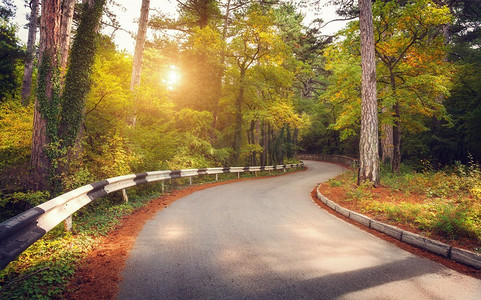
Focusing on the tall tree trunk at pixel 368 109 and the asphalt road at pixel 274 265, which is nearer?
the asphalt road at pixel 274 265

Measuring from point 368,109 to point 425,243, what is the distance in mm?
6316

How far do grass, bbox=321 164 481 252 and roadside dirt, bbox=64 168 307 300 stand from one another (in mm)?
5670

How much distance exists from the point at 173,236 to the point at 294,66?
22.8 m

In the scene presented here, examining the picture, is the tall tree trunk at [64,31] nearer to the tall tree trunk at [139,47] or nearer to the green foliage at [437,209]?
the tall tree trunk at [139,47]

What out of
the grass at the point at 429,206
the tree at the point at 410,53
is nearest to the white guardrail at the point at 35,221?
the grass at the point at 429,206

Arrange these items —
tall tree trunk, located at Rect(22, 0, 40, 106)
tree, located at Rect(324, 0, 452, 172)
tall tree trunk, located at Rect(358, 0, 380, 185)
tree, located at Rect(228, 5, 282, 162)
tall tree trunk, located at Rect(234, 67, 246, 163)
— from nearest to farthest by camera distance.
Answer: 1. tall tree trunk, located at Rect(358, 0, 380, 185)
2. tree, located at Rect(324, 0, 452, 172)
3. tall tree trunk, located at Rect(22, 0, 40, 106)
4. tree, located at Rect(228, 5, 282, 162)
5. tall tree trunk, located at Rect(234, 67, 246, 163)

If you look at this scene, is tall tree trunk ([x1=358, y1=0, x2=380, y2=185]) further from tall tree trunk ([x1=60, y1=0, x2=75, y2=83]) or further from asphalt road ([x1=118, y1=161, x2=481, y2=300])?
tall tree trunk ([x1=60, y1=0, x2=75, y2=83])

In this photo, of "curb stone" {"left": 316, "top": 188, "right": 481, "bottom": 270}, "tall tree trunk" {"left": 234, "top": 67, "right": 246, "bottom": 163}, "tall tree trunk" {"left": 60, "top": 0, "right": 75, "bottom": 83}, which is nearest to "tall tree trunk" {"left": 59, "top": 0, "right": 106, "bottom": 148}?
"tall tree trunk" {"left": 60, "top": 0, "right": 75, "bottom": 83}

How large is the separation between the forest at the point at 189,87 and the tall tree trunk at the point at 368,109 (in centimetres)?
319

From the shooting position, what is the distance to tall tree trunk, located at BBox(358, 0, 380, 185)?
9.39m

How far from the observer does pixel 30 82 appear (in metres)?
15.2

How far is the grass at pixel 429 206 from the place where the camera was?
15.0 feet

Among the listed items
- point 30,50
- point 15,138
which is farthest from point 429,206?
point 30,50

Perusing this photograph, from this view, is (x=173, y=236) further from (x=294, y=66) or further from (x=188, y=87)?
(x=294, y=66)
